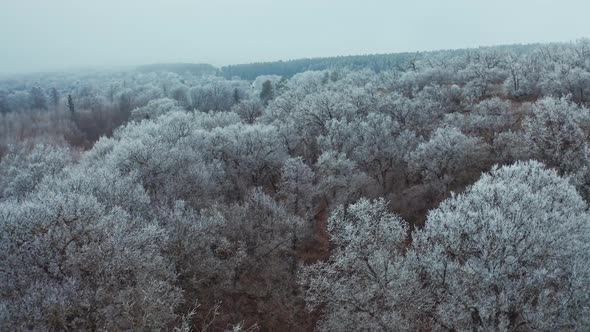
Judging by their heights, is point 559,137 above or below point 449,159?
above

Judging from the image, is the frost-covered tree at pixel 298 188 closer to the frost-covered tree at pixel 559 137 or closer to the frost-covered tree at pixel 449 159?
the frost-covered tree at pixel 449 159

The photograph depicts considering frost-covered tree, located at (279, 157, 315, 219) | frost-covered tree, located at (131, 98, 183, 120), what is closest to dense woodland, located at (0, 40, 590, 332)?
frost-covered tree, located at (279, 157, 315, 219)

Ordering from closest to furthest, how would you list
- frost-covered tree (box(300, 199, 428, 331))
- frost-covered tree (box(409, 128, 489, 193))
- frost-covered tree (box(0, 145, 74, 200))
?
frost-covered tree (box(300, 199, 428, 331)) → frost-covered tree (box(409, 128, 489, 193)) → frost-covered tree (box(0, 145, 74, 200))

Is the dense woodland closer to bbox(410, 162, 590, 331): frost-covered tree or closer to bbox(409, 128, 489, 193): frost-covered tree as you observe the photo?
bbox(410, 162, 590, 331): frost-covered tree

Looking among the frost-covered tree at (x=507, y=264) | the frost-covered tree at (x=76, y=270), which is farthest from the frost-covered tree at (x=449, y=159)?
the frost-covered tree at (x=76, y=270)

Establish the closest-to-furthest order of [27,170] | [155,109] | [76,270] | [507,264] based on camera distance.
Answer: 1. [507,264]
2. [76,270]
3. [27,170]
4. [155,109]

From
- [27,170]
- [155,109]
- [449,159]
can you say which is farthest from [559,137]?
[155,109]

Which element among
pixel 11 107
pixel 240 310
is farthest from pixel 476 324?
pixel 11 107

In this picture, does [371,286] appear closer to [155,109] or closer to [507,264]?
[507,264]

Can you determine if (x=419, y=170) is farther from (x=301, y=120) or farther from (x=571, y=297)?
(x=571, y=297)
